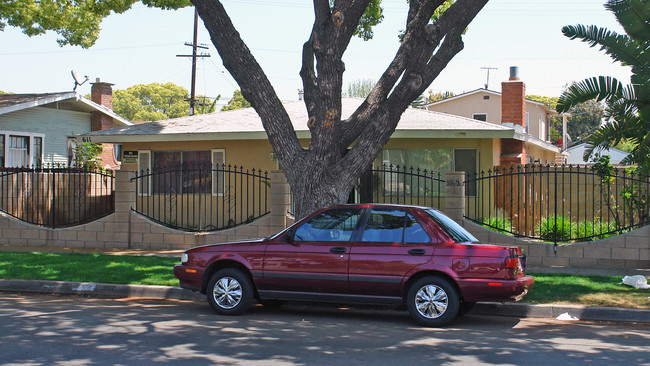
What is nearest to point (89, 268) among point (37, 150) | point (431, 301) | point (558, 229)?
point (431, 301)

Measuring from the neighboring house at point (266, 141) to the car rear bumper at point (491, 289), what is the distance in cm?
849

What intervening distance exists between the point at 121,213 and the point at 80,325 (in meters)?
8.11

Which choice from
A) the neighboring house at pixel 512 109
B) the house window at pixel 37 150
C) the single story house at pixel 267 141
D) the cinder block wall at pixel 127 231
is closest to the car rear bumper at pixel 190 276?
the cinder block wall at pixel 127 231

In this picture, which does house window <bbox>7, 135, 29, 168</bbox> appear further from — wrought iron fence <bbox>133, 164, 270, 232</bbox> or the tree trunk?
the tree trunk

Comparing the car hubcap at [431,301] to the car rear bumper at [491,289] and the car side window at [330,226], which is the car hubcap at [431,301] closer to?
the car rear bumper at [491,289]

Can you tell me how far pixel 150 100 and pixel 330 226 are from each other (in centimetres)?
9507

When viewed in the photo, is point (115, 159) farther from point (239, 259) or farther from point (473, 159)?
point (239, 259)

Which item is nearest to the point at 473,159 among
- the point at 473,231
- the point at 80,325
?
the point at 473,231

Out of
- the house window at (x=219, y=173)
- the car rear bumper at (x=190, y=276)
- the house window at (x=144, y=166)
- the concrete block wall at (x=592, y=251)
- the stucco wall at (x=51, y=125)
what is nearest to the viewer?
the car rear bumper at (x=190, y=276)

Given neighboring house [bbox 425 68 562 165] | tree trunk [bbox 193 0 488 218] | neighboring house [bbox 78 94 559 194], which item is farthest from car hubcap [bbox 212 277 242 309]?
neighboring house [bbox 425 68 562 165]

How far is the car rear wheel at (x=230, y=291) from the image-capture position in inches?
356

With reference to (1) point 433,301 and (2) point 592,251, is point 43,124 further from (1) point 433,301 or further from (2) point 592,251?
(1) point 433,301

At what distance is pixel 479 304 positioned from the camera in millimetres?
9922

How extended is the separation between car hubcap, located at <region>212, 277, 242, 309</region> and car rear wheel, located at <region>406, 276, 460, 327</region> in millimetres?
2280
